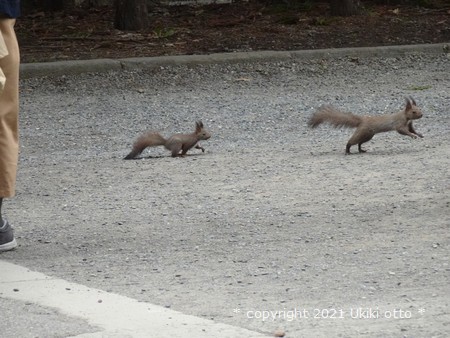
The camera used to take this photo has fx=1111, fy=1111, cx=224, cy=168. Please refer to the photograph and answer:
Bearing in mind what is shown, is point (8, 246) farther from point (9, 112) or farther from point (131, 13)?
point (131, 13)

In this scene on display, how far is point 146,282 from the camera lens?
5.40 m

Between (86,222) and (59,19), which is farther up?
(86,222)

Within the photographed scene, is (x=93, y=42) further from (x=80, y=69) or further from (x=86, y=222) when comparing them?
(x=86, y=222)

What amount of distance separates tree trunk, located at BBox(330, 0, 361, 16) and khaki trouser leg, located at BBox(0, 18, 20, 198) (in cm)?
1163

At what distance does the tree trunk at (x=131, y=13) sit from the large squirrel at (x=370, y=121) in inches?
302

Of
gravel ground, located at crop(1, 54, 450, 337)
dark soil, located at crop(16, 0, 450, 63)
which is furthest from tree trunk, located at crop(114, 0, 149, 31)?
gravel ground, located at crop(1, 54, 450, 337)

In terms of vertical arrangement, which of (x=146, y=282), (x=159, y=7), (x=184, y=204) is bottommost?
(x=159, y=7)

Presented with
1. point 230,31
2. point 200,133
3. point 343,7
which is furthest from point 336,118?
point 343,7

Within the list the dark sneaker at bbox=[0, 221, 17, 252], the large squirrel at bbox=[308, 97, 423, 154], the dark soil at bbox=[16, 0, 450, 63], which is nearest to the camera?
the dark sneaker at bbox=[0, 221, 17, 252]

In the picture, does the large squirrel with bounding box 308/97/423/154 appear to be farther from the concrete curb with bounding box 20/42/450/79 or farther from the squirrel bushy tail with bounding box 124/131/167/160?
the concrete curb with bounding box 20/42/450/79

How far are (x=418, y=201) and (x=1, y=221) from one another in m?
2.69

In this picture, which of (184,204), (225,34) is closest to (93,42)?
(225,34)

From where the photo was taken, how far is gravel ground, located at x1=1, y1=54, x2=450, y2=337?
5020 mm

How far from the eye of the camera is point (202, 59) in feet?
47.3
